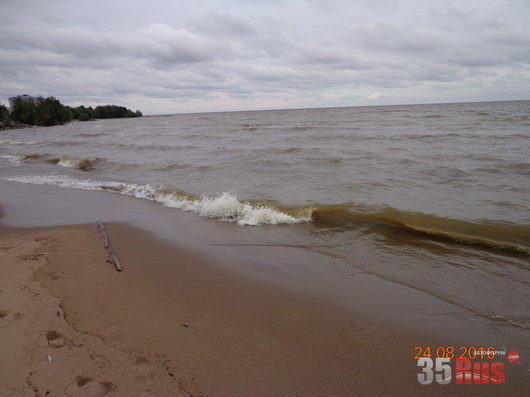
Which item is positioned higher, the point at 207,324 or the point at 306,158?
the point at 306,158

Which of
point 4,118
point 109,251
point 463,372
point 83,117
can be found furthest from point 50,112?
point 463,372

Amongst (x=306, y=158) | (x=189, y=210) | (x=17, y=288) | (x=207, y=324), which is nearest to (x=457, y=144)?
(x=306, y=158)

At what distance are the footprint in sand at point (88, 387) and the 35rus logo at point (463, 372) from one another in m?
2.56

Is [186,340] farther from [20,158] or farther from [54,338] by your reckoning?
[20,158]

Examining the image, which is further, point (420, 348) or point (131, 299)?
point (131, 299)

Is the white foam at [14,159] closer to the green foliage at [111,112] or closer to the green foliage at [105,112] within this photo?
the green foliage at [105,112]

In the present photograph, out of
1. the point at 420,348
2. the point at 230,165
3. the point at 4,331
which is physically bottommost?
the point at 420,348

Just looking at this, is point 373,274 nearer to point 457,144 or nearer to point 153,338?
point 153,338

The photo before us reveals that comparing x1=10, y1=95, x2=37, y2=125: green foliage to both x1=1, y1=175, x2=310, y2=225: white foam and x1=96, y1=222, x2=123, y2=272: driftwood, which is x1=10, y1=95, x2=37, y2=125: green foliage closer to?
x1=1, y1=175, x2=310, y2=225: white foam

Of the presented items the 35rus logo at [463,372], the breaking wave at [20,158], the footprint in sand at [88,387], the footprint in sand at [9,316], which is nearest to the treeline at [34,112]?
the breaking wave at [20,158]

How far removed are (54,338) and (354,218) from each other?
5.86 metres

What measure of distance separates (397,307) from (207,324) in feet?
7.39

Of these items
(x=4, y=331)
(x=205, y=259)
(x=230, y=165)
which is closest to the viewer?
(x=4, y=331)

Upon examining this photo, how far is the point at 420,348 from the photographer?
9.84 feet
